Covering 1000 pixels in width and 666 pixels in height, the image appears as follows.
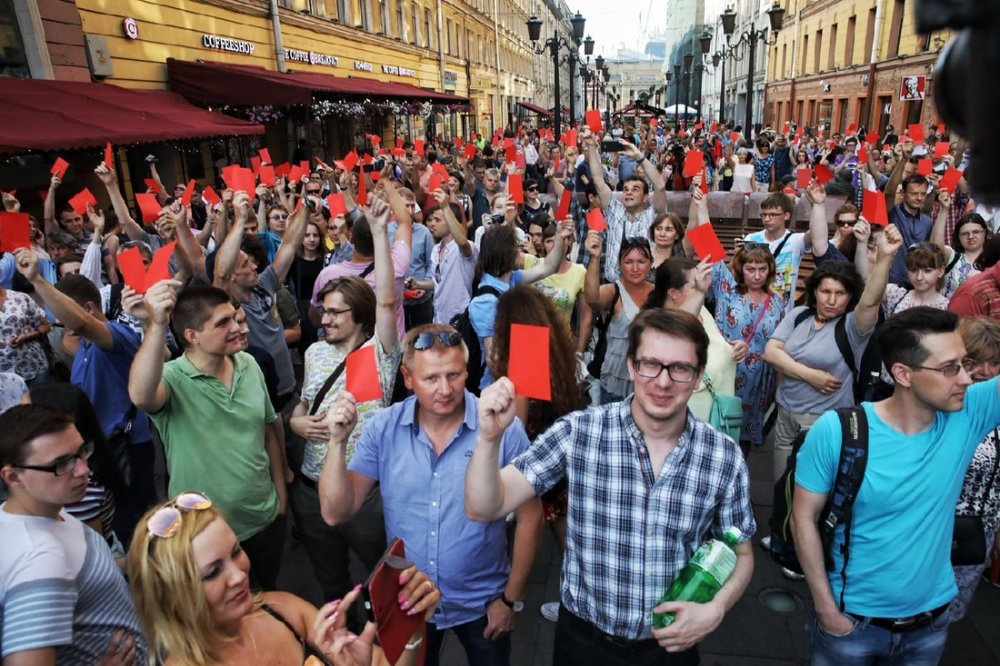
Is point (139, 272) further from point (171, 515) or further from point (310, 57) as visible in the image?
point (310, 57)

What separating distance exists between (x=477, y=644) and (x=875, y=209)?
12.3ft

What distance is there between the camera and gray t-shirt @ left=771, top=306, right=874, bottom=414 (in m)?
3.45

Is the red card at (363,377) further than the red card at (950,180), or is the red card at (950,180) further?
the red card at (950,180)

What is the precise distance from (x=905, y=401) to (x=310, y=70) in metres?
20.3

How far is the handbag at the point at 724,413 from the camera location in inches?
118

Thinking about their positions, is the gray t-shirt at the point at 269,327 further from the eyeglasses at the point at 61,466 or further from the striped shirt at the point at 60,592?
the striped shirt at the point at 60,592

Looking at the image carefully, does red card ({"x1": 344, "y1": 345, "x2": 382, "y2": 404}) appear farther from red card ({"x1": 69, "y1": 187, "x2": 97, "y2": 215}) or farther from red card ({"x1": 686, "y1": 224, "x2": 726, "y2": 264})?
red card ({"x1": 69, "y1": 187, "x2": 97, "y2": 215})

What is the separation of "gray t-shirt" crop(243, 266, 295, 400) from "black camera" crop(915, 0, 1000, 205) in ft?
12.9

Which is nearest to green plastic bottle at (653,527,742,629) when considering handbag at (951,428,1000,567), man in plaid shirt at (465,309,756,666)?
man in plaid shirt at (465,309,756,666)

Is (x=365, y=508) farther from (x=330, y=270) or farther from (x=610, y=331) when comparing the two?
(x=330, y=270)

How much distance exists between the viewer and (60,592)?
6.01 ft

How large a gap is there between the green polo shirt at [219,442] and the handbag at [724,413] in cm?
208

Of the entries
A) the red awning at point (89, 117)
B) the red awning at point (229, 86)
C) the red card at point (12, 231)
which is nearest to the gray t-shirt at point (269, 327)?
the red card at point (12, 231)

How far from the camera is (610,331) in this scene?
13.0 feet
